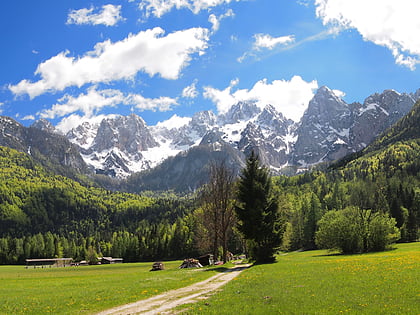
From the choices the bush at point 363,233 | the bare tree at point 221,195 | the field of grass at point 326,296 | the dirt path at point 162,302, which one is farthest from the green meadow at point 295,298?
the bush at point 363,233

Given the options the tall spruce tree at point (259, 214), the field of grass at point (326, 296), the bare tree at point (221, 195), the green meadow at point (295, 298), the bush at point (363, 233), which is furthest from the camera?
the bush at point (363, 233)

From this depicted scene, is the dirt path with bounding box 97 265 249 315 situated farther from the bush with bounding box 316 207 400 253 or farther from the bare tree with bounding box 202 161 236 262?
the bush with bounding box 316 207 400 253

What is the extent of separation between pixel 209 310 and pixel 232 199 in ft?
130

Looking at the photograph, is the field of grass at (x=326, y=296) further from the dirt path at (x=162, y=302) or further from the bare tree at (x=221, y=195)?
the bare tree at (x=221, y=195)

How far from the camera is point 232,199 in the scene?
58438 mm

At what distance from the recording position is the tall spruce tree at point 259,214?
47.9 m

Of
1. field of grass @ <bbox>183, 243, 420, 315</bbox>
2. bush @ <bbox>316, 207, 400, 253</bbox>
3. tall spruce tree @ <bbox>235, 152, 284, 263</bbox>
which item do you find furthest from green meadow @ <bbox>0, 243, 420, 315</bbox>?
bush @ <bbox>316, 207, 400, 253</bbox>

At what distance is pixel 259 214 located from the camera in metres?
47.9

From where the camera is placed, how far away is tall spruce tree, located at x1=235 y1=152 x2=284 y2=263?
4788cm

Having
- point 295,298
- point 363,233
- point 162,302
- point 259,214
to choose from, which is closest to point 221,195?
point 259,214

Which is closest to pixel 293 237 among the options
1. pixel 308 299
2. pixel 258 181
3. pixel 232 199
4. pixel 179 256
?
pixel 179 256

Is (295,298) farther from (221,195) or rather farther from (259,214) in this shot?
(221,195)

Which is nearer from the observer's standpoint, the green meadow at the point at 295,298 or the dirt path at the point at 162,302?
the green meadow at the point at 295,298

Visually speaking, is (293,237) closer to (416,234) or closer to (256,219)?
(416,234)
